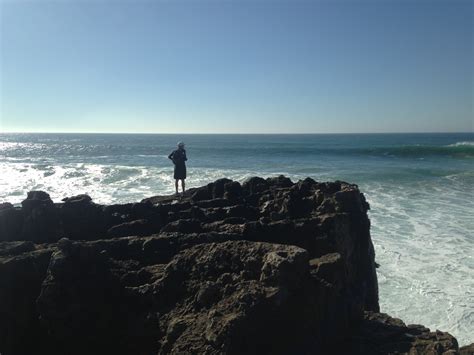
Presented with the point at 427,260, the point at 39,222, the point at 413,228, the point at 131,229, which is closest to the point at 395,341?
the point at 131,229

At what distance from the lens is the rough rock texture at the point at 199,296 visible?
3.57m

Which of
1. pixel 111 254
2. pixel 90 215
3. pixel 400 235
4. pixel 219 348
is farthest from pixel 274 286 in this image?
pixel 400 235

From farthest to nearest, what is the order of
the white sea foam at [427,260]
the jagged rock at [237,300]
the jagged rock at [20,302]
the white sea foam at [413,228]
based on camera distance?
the white sea foam at [413,228]
the white sea foam at [427,260]
the jagged rock at [20,302]
the jagged rock at [237,300]

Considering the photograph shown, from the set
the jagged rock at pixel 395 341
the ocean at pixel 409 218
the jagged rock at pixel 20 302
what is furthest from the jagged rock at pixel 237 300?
the ocean at pixel 409 218

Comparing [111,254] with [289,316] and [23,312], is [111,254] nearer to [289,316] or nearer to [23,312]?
[23,312]

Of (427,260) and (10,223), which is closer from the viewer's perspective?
(10,223)

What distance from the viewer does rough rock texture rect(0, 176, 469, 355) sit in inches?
141

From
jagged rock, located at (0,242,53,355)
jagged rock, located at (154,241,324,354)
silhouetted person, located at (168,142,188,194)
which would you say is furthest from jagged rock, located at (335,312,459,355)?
silhouetted person, located at (168,142,188,194)

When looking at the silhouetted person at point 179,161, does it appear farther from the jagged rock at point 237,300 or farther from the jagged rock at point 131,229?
the jagged rock at point 237,300

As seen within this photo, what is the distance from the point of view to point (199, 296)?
3.78m

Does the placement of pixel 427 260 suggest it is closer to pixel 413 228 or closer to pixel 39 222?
pixel 413 228

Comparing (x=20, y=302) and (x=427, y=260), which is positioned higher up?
(x=20, y=302)

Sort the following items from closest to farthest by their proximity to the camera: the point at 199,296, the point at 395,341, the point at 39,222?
1. the point at 199,296
2. the point at 395,341
3. the point at 39,222

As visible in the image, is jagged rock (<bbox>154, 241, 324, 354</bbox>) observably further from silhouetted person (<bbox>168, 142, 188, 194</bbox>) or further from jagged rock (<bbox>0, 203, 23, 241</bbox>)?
silhouetted person (<bbox>168, 142, 188, 194</bbox>)
